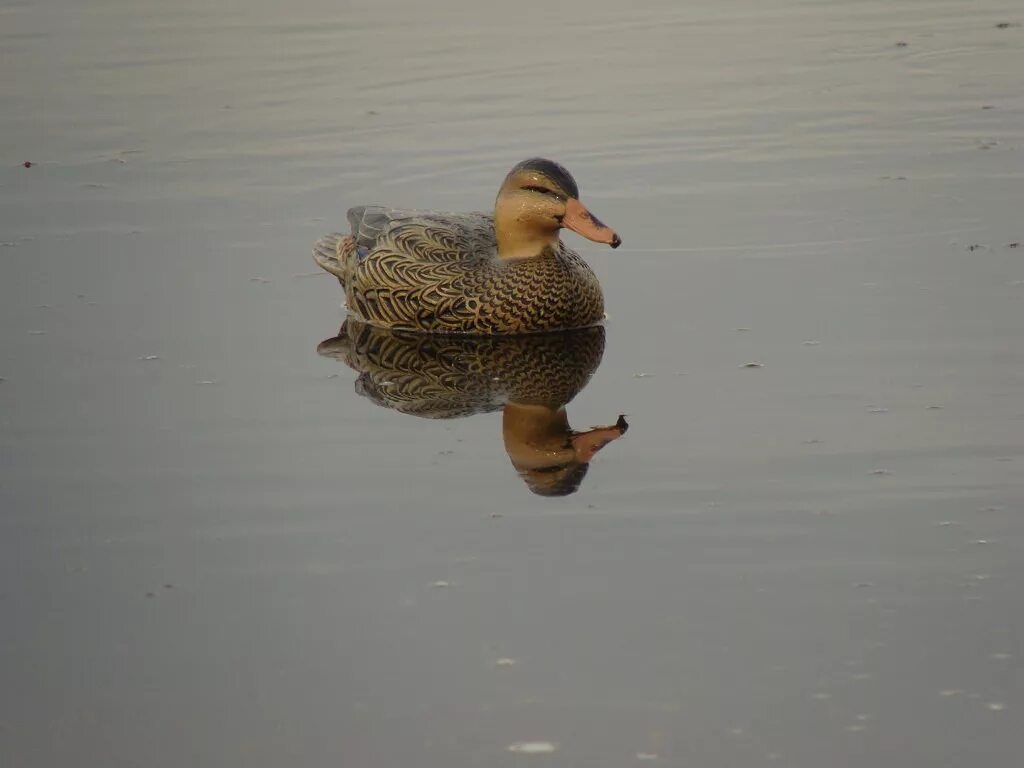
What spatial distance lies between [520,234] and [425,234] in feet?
1.94

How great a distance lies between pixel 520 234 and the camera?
10.4 metres

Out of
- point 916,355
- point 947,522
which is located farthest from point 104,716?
point 916,355

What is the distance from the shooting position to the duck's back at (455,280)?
33.2 ft

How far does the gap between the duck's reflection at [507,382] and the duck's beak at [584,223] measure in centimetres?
49

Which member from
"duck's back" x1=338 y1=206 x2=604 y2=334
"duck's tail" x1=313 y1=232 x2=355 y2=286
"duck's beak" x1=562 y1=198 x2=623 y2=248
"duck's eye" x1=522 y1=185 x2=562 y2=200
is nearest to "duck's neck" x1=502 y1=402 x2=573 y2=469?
"duck's back" x1=338 y1=206 x2=604 y2=334

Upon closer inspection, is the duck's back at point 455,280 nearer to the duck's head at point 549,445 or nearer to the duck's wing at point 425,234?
the duck's wing at point 425,234

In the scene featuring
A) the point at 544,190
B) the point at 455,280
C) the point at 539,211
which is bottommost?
the point at 455,280

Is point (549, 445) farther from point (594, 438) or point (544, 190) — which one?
point (544, 190)

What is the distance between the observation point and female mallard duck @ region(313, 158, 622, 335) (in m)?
10.1

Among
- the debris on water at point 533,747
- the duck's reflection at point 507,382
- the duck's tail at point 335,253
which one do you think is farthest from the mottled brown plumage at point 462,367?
the debris on water at point 533,747

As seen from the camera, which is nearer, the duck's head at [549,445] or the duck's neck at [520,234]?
the duck's head at [549,445]

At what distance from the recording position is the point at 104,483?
7.91 m

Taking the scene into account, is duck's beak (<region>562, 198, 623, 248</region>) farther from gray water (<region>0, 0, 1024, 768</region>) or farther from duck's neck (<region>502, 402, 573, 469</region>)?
duck's neck (<region>502, 402, 573, 469</region>)

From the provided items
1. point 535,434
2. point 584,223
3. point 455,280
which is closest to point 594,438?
point 535,434
